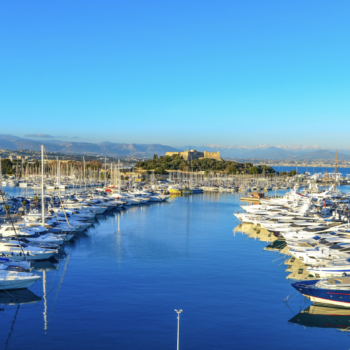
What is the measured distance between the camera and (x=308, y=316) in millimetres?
15055

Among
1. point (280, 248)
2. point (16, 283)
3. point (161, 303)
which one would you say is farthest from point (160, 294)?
point (280, 248)

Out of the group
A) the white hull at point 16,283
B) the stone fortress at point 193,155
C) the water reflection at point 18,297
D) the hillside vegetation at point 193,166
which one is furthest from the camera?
the stone fortress at point 193,155

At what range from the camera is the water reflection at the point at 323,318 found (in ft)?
47.2

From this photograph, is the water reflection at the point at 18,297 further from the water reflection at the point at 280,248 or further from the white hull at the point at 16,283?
the water reflection at the point at 280,248

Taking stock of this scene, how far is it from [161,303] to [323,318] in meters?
5.97

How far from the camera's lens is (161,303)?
51.9 feet

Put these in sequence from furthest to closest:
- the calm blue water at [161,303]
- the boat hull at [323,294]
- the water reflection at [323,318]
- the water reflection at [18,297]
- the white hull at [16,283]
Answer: the white hull at [16,283] < the water reflection at [18,297] < the boat hull at [323,294] < the water reflection at [323,318] < the calm blue water at [161,303]

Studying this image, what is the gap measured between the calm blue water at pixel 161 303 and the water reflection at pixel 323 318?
1.03 feet

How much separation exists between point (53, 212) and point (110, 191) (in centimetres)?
2667

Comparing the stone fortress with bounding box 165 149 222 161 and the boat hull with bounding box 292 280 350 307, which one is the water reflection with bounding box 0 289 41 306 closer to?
the boat hull with bounding box 292 280 350 307

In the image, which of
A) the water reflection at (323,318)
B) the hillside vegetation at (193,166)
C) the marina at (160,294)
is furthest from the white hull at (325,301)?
the hillside vegetation at (193,166)

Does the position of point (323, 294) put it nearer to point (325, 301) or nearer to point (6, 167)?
point (325, 301)

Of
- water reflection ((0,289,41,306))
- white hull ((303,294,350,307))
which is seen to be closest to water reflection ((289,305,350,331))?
white hull ((303,294,350,307))

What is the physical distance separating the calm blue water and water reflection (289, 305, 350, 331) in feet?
1.03
